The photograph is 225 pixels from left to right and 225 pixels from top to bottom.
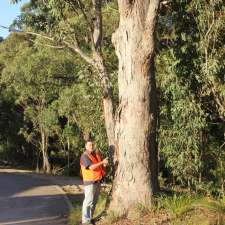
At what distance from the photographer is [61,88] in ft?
99.1

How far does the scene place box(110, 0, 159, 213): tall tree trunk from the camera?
12469mm

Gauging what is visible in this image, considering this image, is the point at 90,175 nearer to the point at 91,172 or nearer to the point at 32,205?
the point at 91,172

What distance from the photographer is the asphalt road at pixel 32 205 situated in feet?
47.0

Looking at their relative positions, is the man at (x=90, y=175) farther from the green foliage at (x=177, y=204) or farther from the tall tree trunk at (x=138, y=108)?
the green foliage at (x=177, y=204)

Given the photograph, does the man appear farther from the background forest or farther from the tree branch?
the background forest

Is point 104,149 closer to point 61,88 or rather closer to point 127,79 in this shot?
point 127,79

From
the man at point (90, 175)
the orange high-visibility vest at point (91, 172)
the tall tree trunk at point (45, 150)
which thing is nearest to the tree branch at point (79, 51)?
the man at point (90, 175)

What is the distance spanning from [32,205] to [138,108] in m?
6.42

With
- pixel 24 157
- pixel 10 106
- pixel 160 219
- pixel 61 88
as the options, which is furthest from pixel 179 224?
pixel 24 157

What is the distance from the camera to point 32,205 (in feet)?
57.6

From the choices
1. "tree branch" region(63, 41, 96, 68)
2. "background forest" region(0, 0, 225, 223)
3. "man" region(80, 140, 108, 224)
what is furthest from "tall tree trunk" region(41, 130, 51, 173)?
"man" region(80, 140, 108, 224)

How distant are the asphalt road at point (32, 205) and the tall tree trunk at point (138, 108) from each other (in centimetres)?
219

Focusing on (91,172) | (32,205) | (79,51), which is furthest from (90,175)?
(32,205)

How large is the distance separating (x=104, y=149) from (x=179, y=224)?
274 inches
